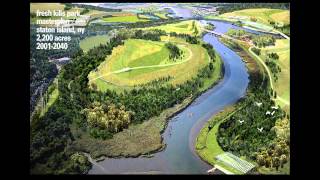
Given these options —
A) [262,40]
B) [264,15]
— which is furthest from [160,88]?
[264,15]

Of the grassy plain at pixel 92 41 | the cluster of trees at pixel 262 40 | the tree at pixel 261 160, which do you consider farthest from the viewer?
the cluster of trees at pixel 262 40

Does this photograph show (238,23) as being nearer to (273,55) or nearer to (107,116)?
(273,55)

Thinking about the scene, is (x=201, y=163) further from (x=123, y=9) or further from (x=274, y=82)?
(x=123, y=9)

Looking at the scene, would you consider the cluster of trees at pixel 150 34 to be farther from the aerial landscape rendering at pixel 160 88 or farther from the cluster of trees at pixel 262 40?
the cluster of trees at pixel 262 40

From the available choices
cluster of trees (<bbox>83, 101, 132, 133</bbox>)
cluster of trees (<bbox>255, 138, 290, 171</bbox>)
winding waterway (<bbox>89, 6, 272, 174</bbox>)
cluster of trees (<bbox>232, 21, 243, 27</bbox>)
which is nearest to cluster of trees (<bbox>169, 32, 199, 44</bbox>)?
winding waterway (<bbox>89, 6, 272, 174</bbox>)

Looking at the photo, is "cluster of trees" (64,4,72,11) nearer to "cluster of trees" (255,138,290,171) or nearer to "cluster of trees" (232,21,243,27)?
"cluster of trees" (232,21,243,27)

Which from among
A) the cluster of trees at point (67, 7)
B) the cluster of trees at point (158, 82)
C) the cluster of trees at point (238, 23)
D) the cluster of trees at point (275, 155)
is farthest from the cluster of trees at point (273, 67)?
the cluster of trees at point (67, 7)
